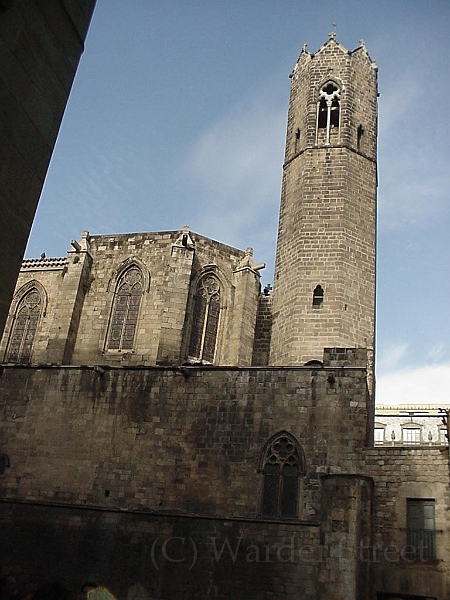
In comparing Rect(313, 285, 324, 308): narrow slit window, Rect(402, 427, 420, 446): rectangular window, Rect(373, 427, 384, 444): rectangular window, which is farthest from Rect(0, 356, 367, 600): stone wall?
Rect(402, 427, 420, 446): rectangular window

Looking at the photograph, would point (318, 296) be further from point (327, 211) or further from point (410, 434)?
point (410, 434)

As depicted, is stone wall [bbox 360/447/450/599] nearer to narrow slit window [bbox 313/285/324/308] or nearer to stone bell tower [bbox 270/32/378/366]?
stone bell tower [bbox 270/32/378/366]

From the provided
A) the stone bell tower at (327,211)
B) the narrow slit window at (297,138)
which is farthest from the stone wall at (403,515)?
the narrow slit window at (297,138)

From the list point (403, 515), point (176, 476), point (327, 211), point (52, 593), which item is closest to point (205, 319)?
point (327, 211)

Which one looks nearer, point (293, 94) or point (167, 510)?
point (167, 510)

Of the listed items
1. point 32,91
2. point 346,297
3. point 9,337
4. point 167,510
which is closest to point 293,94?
point 346,297

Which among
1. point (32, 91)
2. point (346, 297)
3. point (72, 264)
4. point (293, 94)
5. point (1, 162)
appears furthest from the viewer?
point (293, 94)

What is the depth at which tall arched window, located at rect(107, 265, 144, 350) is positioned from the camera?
64.1ft

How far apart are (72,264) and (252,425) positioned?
9.35 meters

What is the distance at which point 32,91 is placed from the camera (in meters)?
4.51

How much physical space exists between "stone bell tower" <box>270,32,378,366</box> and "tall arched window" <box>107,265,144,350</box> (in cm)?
445

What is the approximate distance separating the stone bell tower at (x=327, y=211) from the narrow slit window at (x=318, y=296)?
Answer: 29mm

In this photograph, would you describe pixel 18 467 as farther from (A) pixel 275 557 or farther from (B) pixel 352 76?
(B) pixel 352 76

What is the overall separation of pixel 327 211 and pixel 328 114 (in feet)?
12.1
